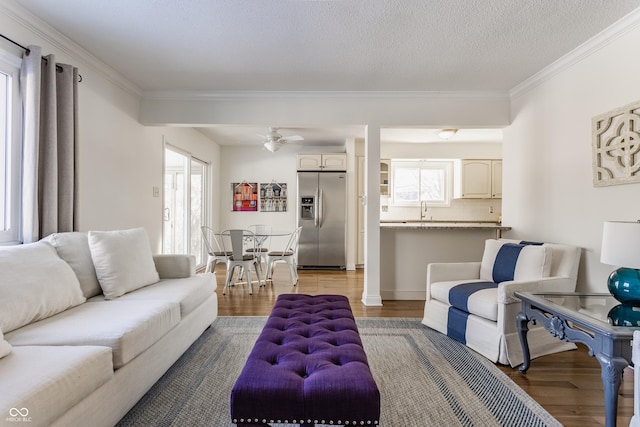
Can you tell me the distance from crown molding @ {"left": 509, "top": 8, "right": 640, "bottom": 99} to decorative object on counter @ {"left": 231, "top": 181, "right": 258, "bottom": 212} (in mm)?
4756

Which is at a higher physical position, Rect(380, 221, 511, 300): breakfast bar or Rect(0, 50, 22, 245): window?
Rect(0, 50, 22, 245): window

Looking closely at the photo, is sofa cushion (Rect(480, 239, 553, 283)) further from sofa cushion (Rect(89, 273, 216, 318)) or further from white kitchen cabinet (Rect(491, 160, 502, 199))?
white kitchen cabinet (Rect(491, 160, 502, 199))

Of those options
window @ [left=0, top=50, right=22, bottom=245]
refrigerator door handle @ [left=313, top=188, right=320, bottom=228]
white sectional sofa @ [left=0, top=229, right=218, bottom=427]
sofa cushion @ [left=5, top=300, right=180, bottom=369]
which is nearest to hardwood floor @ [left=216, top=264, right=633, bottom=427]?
white sectional sofa @ [left=0, top=229, right=218, bottom=427]

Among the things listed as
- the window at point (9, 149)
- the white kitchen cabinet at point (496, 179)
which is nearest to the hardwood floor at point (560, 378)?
the window at point (9, 149)

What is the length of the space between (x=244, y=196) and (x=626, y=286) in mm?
5959

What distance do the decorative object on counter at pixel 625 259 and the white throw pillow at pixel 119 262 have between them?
3081 mm

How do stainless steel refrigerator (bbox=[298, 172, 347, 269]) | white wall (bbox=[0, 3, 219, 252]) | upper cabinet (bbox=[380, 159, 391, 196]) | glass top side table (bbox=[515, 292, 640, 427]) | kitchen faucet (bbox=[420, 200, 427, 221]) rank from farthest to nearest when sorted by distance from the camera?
1. kitchen faucet (bbox=[420, 200, 427, 221])
2. upper cabinet (bbox=[380, 159, 391, 196])
3. stainless steel refrigerator (bbox=[298, 172, 347, 269])
4. white wall (bbox=[0, 3, 219, 252])
5. glass top side table (bbox=[515, 292, 640, 427])

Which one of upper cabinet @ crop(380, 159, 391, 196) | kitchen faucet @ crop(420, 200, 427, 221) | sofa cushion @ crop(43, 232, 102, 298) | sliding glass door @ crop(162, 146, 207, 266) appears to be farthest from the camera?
kitchen faucet @ crop(420, 200, 427, 221)

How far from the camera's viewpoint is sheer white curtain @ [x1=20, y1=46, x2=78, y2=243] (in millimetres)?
2328

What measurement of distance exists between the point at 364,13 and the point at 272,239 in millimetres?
5038

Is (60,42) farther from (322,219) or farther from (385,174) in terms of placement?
(385,174)

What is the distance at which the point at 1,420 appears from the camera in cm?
97

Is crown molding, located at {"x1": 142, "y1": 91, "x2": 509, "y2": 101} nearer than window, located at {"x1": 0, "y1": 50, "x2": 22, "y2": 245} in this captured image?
No

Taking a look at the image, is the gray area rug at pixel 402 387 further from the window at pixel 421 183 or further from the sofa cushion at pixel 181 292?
the window at pixel 421 183
